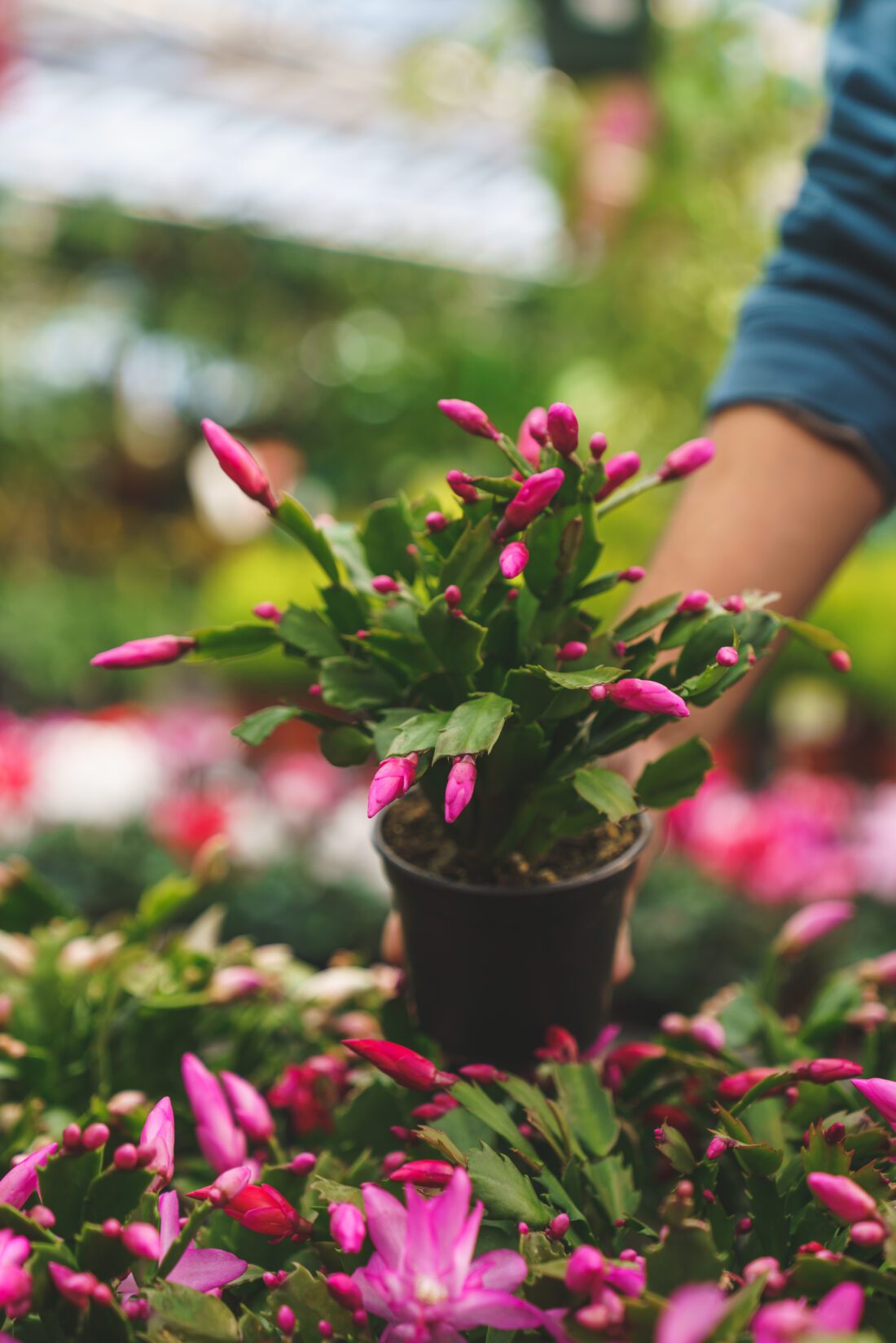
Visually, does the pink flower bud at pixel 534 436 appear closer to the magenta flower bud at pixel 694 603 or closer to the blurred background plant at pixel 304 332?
the magenta flower bud at pixel 694 603

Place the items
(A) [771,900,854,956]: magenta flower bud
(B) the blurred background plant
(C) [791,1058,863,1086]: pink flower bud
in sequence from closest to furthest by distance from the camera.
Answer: (C) [791,1058,863,1086]: pink flower bud → (A) [771,900,854,956]: magenta flower bud → (B) the blurred background plant

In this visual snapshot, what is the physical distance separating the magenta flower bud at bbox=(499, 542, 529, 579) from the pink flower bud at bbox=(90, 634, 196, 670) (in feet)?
0.48

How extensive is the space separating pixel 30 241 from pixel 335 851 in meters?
3.26

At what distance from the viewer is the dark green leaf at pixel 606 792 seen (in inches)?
17.2

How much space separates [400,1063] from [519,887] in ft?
0.36

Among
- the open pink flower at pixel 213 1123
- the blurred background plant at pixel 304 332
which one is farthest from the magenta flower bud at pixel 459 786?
the blurred background plant at pixel 304 332

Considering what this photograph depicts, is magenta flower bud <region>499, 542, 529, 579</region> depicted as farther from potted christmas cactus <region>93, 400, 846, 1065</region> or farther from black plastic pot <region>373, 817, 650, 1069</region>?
black plastic pot <region>373, 817, 650, 1069</region>

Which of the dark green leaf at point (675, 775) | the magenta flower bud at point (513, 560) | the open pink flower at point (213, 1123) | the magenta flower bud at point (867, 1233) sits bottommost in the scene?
the open pink flower at point (213, 1123)

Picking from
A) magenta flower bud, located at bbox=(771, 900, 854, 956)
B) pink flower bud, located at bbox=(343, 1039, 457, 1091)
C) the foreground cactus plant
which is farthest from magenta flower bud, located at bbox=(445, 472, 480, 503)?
magenta flower bud, located at bbox=(771, 900, 854, 956)

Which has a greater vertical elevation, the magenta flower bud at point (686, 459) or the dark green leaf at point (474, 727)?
the magenta flower bud at point (686, 459)

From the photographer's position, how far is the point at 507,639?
0.51m

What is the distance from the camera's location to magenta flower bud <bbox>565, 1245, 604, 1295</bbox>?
0.36 meters

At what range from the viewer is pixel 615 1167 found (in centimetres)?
49

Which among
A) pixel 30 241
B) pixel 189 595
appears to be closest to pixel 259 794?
pixel 189 595
